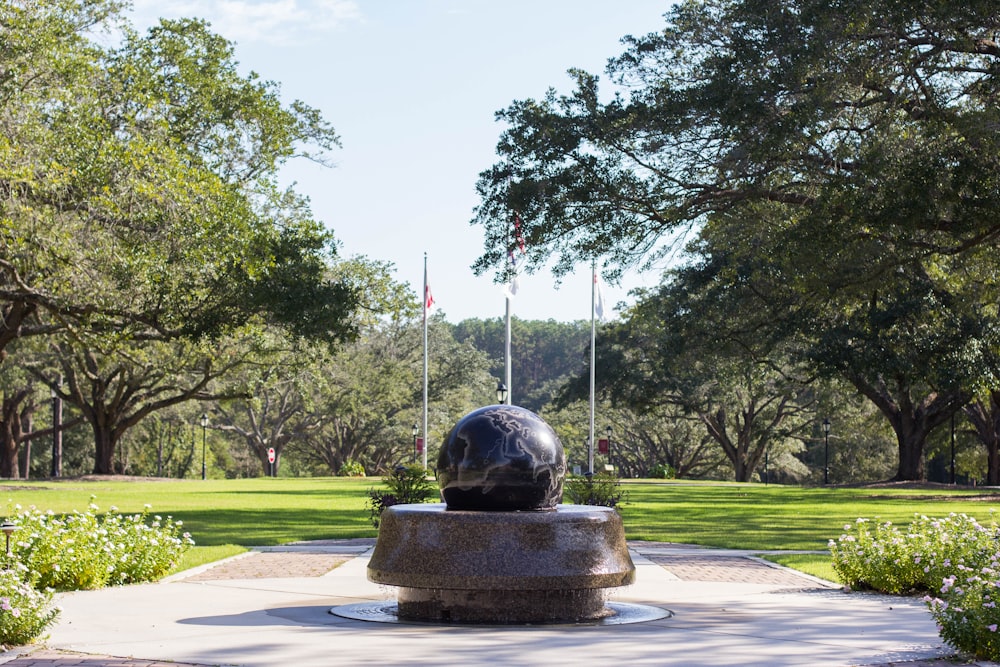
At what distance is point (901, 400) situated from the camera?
49.2m

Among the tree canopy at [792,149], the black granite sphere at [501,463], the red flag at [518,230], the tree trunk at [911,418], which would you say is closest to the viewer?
the black granite sphere at [501,463]

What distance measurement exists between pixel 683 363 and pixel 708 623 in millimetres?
31675

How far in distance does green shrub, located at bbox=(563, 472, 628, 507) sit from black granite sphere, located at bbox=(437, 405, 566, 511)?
9.88m

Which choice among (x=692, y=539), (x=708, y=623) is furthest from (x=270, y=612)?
(x=692, y=539)

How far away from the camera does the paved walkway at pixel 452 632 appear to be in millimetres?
7875

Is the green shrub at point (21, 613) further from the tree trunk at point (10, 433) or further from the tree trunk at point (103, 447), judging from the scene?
the tree trunk at point (10, 433)

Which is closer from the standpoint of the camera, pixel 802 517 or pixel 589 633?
pixel 589 633

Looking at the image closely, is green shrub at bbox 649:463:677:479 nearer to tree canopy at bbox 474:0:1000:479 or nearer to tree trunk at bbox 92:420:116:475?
tree trunk at bbox 92:420:116:475

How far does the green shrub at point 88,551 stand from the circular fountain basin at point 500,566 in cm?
319

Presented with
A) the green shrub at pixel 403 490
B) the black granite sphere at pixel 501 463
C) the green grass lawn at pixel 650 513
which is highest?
the black granite sphere at pixel 501 463

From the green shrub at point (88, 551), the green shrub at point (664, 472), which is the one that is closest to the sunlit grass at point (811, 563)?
the green shrub at point (88, 551)

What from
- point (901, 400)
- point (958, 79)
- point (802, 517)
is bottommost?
point (802, 517)

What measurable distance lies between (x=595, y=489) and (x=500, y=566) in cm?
1124

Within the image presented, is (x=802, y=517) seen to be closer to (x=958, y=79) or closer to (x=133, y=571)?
(x=958, y=79)
